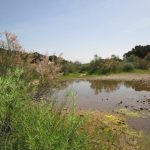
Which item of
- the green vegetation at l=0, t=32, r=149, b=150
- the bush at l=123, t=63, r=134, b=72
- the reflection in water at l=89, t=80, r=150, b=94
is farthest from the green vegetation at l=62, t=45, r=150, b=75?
the green vegetation at l=0, t=32, r=149, b=150

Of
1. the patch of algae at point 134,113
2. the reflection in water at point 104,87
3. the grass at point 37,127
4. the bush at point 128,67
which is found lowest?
the patch of algae at point 134,113

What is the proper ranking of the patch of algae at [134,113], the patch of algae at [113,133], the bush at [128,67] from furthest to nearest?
the bush at [128,67] → the patch of algae at [134,113] → the patch of algae at [113,133]

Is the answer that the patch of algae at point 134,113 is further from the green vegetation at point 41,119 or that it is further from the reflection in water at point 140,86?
the reflection in water at point 140,86

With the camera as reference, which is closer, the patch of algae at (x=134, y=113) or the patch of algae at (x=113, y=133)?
the patch of algae at (x=113, y=133)

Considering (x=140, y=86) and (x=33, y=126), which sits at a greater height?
(x=33, y=126)

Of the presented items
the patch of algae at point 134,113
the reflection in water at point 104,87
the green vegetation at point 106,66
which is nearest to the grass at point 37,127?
the patch of algae at point 134,113

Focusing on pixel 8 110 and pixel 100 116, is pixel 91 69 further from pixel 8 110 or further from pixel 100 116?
pixel 8 110

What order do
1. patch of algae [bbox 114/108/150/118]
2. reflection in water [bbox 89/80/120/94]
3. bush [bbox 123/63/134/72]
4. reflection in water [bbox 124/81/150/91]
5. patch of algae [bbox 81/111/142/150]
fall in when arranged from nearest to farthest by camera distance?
patch of algae [bbox 81/111/142/150]
patch of algae [bbox 114/108/150/118]
reflection in water [bbox 124/81/150/91]
reflection in water [bbox 89/80/120/94]
bush [bbox 123/63/134/72]

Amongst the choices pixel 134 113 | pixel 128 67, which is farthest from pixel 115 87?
pixel 128 67

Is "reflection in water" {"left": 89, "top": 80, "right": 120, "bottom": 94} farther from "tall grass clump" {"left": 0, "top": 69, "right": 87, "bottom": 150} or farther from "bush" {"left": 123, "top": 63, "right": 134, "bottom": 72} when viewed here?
"tall grass clump" {"left": 0, "top": 69, "right": 87, "bottom": 150}

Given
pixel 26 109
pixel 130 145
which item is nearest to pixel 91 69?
pixel 130 145

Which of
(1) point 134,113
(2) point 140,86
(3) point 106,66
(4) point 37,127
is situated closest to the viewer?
(4) point 37,127

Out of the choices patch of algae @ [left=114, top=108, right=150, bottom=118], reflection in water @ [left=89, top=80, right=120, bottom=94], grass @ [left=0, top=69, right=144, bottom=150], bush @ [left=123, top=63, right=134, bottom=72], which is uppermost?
bush @ [left=123, top=63, right=134, bottom=72]

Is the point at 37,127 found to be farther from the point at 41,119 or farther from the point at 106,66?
the point at 106,66
